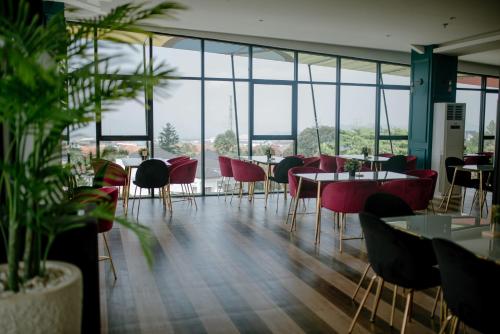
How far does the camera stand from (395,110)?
11.9m

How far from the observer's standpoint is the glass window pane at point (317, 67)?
36.0 feet

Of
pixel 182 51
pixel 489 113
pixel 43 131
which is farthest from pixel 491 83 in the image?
pixel 43 131

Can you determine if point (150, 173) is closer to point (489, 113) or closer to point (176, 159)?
point (176, 159)

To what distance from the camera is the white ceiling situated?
23.4ft

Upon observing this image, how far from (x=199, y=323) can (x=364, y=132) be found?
8915 millimetres

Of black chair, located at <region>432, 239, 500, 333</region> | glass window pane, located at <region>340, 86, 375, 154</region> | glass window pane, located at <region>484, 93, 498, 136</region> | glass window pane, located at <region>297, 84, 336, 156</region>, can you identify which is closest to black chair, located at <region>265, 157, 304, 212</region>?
glass window pane, located at <region>297, 84, 336, 156</region>

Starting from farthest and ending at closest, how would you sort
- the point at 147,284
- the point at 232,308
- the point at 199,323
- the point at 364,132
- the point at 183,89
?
the point at 364,132 < the point at 183,89 < the point at 147,284 < the point at 232,308 < the point at 199,323

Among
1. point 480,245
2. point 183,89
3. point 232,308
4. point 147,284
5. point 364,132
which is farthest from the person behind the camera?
point 364,132

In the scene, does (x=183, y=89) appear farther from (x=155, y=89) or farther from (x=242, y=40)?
(x=155, y=89)

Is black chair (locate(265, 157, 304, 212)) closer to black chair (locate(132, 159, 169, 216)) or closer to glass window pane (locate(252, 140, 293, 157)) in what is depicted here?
black chair (locate(132, 159, 169, 216))

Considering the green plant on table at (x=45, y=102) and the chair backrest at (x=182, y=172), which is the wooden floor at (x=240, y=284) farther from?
the green plant on table at (x=45, y=102)

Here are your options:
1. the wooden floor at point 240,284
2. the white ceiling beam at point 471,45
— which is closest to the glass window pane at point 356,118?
the white ceiling beam at point 471,45

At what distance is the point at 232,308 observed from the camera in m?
3.94

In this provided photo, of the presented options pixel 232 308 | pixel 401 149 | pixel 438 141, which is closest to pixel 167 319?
pixel 232 308
